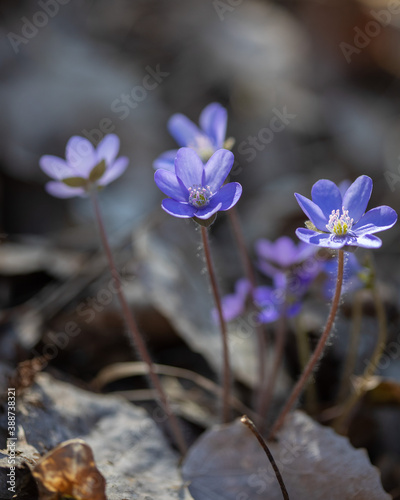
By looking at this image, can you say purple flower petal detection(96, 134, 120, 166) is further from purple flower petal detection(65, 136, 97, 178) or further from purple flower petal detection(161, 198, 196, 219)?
purple flower petal detection(161, 198, 196, 219)

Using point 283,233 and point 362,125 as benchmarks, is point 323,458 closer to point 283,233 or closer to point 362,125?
point 283,233

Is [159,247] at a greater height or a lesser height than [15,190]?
greater

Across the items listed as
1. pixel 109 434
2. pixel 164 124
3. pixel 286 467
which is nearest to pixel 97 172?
pixel 109 434

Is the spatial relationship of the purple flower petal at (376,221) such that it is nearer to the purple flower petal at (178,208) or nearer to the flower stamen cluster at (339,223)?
the flower stamen cluster at (339,223)

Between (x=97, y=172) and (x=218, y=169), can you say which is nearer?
(x=218, y=169)

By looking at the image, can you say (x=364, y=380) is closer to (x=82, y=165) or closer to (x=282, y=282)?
(x=282, y=282)

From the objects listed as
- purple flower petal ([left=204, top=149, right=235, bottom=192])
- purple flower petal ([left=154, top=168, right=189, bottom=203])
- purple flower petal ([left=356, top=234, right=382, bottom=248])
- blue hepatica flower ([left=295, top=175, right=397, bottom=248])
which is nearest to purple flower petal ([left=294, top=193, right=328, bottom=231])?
blue hepatica flower ([left=295, top=175, right=397, bottom=248])

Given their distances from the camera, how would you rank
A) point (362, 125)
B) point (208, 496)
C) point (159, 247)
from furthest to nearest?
point (362, 125), point (159, 247), point (208, 496)

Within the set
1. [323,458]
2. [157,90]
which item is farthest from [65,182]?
[157,90]
